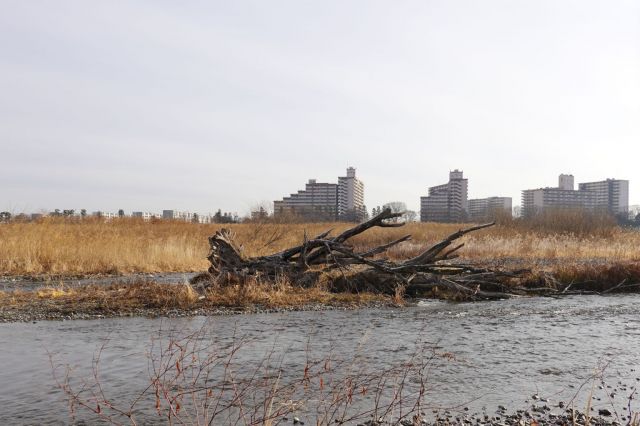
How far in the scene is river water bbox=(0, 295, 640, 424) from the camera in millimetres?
6570

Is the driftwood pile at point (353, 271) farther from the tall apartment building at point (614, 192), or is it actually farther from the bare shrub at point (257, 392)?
the tall apartment building at point (614, 192)

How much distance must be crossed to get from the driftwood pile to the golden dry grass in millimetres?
6853

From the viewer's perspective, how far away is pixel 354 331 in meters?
10.4

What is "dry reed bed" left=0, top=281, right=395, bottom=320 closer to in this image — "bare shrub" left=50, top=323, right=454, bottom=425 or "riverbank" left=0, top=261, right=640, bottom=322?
"riverbank" left=0, top=261, right=640, bottom=322

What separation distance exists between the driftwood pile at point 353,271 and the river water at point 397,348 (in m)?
2.05

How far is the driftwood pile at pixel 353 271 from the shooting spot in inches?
601

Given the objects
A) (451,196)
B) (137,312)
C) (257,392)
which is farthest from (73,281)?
(451,196)

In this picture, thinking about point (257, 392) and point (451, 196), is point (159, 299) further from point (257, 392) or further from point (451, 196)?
point (451, 196)

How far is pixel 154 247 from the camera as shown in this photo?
76.2ft

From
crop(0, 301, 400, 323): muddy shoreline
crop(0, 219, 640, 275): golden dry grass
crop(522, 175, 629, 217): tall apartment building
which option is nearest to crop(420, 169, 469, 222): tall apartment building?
crop(522, 175, 629, 217): tall apartment building

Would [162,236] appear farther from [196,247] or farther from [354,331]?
[354,331]

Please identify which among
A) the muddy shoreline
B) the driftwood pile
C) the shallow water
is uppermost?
the driftwood pile

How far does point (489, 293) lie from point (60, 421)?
1251 cm

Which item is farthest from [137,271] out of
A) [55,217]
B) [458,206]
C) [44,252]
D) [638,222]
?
[458,206]
